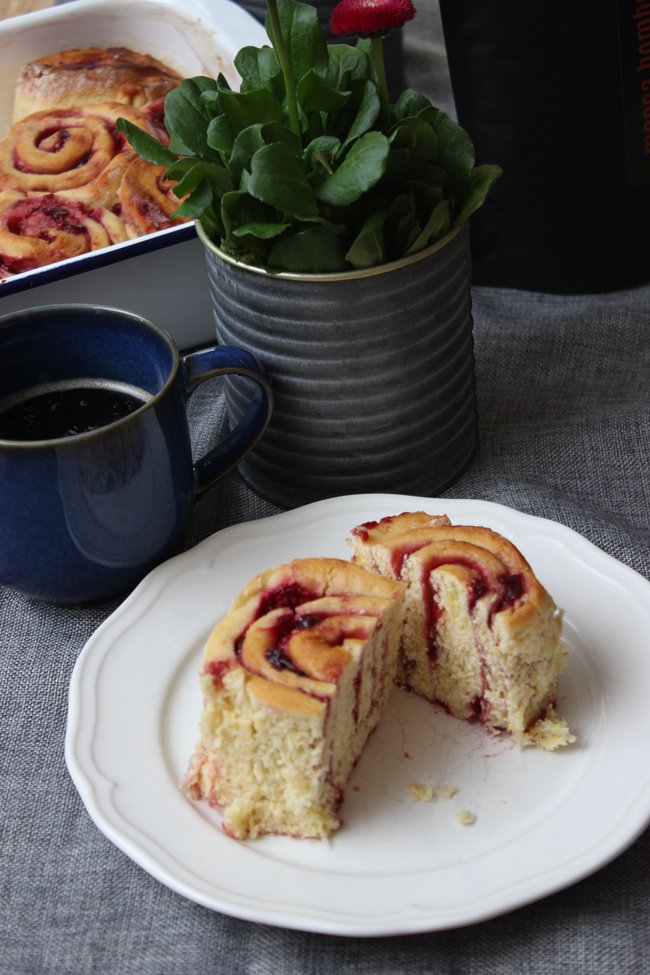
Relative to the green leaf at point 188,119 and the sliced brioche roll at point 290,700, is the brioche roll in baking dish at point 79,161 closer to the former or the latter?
the green leaf at point 188,119

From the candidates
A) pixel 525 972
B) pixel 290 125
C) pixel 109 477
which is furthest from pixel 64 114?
pixel 525 972

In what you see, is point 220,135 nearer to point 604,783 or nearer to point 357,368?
point 357,368

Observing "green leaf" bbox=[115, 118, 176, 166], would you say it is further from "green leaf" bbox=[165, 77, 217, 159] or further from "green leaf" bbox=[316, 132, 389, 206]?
"green leaf" bbox=[316, 132, 389, 206]

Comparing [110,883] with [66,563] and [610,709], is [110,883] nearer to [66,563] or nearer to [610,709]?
[66,563]

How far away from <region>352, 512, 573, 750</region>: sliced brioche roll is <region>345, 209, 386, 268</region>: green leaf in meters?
0.24

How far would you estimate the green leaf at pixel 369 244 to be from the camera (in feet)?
3.27

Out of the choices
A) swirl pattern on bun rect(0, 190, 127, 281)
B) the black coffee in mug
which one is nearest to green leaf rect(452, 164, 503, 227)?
the black coffee in mug

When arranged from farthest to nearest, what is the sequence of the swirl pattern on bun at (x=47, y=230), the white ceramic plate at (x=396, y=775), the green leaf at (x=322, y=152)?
1. the swirl pattern on bun at (x=47, y=230)
2. the green leaf at (x=322, y=152)
3. the white ceramic plate at (x=396, y=775)

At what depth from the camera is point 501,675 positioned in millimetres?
909

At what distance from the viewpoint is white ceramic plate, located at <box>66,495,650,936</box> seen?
0.79 metres

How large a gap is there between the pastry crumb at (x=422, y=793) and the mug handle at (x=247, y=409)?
0.41 m

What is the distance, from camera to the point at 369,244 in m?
1.01

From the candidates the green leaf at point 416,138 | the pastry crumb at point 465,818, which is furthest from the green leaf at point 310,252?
the pastry crumb at point 465,818

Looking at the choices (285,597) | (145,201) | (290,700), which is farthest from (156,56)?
(290,700)
